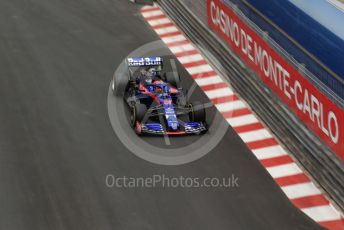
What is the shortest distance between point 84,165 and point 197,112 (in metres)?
3.44

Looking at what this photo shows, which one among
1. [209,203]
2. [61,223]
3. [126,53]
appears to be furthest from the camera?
[126,53]

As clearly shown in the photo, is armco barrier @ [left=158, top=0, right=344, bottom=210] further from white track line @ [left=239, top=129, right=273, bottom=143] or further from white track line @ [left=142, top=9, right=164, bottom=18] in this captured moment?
white track line @ [left=142, top=9, right=164, bottom=18]

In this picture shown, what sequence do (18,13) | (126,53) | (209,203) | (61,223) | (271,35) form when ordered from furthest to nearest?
(18,13) → (126,53) → (271,35) → (209,203) → (61,223)

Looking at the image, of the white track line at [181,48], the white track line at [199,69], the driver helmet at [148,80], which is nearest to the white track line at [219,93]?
the white track line at [199,69]

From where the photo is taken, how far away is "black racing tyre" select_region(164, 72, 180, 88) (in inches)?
826

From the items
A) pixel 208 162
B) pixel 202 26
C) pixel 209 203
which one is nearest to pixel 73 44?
pixel 202 26

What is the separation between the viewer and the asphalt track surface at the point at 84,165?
15.7m

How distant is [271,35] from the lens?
20188mm

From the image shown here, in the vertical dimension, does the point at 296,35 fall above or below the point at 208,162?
above

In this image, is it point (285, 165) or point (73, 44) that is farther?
point (73, 44)

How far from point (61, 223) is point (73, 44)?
9.95m

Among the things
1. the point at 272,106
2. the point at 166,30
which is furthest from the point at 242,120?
the point at 166,30

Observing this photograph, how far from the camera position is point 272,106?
19438 mm

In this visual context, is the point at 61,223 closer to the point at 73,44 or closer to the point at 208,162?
the point at 208,162
